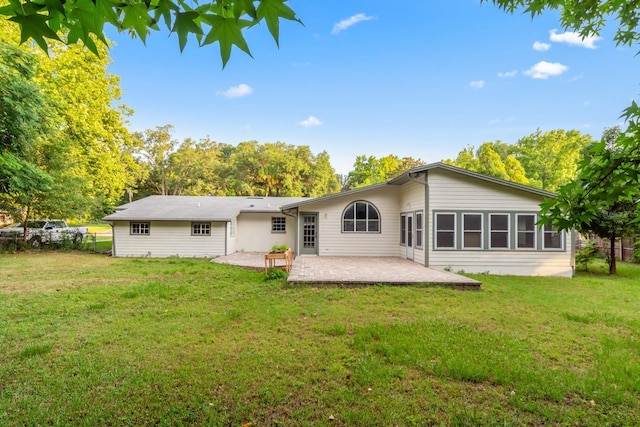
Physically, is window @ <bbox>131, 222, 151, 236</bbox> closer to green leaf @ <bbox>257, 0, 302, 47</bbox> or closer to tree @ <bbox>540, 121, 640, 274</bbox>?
green leaf @ <bbox>257, 0, 302, 47</bbox>

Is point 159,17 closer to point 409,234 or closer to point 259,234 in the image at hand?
point 409,234

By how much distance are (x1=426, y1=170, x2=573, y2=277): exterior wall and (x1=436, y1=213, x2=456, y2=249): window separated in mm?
168

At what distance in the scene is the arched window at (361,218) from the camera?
1328 centimetres

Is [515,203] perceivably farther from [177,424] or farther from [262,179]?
A: [262,179]

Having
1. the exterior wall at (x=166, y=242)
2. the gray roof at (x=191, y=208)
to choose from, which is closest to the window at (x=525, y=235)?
the gray roof at (x=191, y=208)

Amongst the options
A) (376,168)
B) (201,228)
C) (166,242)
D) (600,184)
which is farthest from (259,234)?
(376,168)

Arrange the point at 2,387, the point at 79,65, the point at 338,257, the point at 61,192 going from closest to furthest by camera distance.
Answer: the point at 2,387
the point at 338,257
the point at 61,192
the point at 79,65

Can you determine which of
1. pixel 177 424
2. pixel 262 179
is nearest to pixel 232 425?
pixel 177 424

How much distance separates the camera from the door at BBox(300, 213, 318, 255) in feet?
44.9

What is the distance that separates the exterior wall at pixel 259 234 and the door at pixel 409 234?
6.68m

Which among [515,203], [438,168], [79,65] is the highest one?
[79,65]

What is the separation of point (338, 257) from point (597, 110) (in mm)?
15178

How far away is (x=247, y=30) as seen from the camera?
1.36 m

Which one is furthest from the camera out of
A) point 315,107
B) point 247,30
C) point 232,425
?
point 315,107
